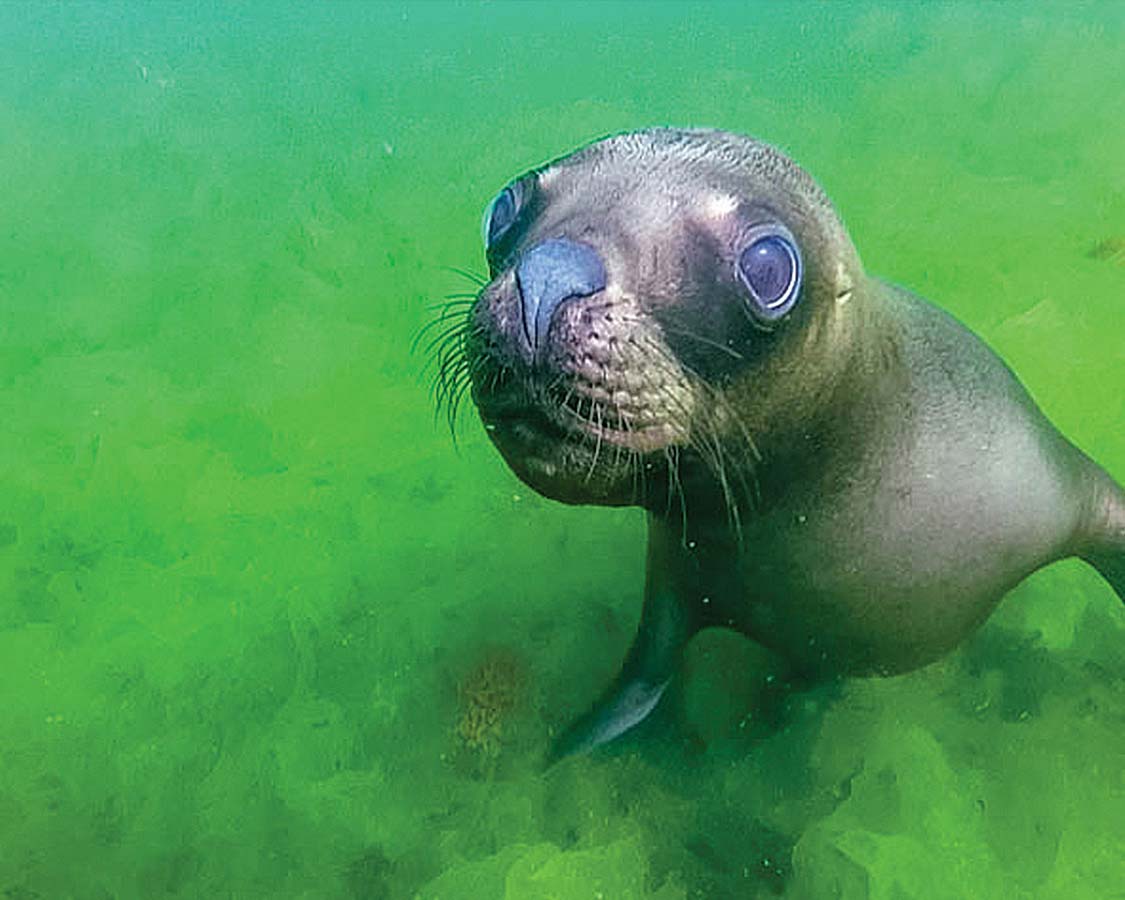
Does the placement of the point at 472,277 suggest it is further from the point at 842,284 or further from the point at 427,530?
the point at 427,530

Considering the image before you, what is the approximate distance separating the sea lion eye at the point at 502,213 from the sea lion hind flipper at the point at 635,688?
3.27 feet

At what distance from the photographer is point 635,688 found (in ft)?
9.63

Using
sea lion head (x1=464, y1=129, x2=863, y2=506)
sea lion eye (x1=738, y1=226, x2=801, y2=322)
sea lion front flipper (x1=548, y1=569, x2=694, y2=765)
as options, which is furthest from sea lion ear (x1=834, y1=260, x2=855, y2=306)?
sea lion front flipper (x1=548, y1=569, x2=694, y2=765)

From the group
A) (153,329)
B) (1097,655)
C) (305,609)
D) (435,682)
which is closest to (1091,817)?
(1097,655)

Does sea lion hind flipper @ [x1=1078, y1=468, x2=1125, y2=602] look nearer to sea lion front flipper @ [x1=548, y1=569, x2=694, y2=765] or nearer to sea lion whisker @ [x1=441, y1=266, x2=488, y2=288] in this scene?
sea lion front flipper @ [x1=548, y1=569, x2=694, y2=765]

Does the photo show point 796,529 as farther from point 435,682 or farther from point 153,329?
point 153,329

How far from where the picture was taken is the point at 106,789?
10.4 feet

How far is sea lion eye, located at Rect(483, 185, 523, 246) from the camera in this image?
213 centimetres

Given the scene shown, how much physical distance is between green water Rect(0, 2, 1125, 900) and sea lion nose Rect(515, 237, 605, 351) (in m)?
1.49

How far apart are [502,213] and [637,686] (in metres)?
1.27

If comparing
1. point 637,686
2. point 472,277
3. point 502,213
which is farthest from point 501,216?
point 637,686

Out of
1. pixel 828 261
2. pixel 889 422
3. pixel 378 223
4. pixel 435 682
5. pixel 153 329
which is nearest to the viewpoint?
pixel 828 261

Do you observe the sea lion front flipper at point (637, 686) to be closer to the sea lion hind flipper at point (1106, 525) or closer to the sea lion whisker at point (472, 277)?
the sea lion whisker at point (472, 277)

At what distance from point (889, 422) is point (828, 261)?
0.38 m
